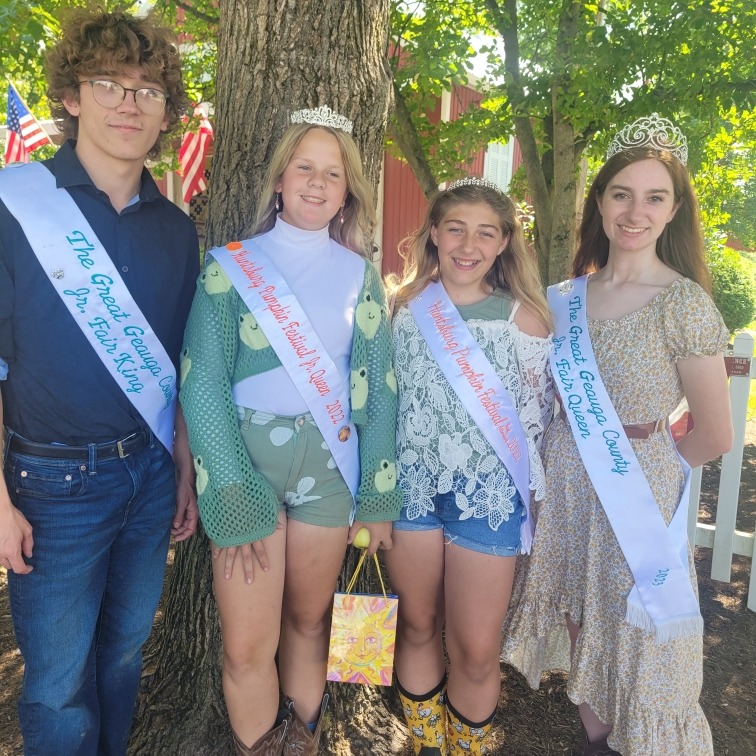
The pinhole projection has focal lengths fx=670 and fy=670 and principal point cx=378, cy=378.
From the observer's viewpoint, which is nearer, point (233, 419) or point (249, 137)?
point (233, 419)

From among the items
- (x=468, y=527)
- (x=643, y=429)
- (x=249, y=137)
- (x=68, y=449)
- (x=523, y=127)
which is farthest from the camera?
(x=523, y=127)

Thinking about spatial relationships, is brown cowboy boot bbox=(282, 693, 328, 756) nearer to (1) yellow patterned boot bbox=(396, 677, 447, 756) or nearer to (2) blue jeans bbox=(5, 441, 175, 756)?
(1) yellow patterned boot bbox=(396, 677, 447, 756)

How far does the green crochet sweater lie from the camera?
1817 mm

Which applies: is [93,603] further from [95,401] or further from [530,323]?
[530,323]

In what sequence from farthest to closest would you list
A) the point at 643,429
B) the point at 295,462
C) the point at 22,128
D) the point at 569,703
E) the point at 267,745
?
1. the point at 22,128
2. the point at 569,703
3. the point at 643,429
4. the point at 267,745
5. the point at 295,462

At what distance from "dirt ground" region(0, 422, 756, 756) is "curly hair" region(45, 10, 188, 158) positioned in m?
2.35

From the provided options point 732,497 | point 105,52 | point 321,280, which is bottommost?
point 732,497

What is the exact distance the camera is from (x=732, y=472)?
3.71 meters

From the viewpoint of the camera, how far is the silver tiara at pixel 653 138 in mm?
2297

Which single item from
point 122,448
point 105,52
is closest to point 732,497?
point 122,448

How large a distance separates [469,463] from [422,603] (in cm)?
50

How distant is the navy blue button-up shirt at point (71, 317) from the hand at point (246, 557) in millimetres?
450

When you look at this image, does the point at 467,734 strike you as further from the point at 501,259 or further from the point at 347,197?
the point at 347,197

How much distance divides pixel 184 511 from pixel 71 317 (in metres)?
0.73
